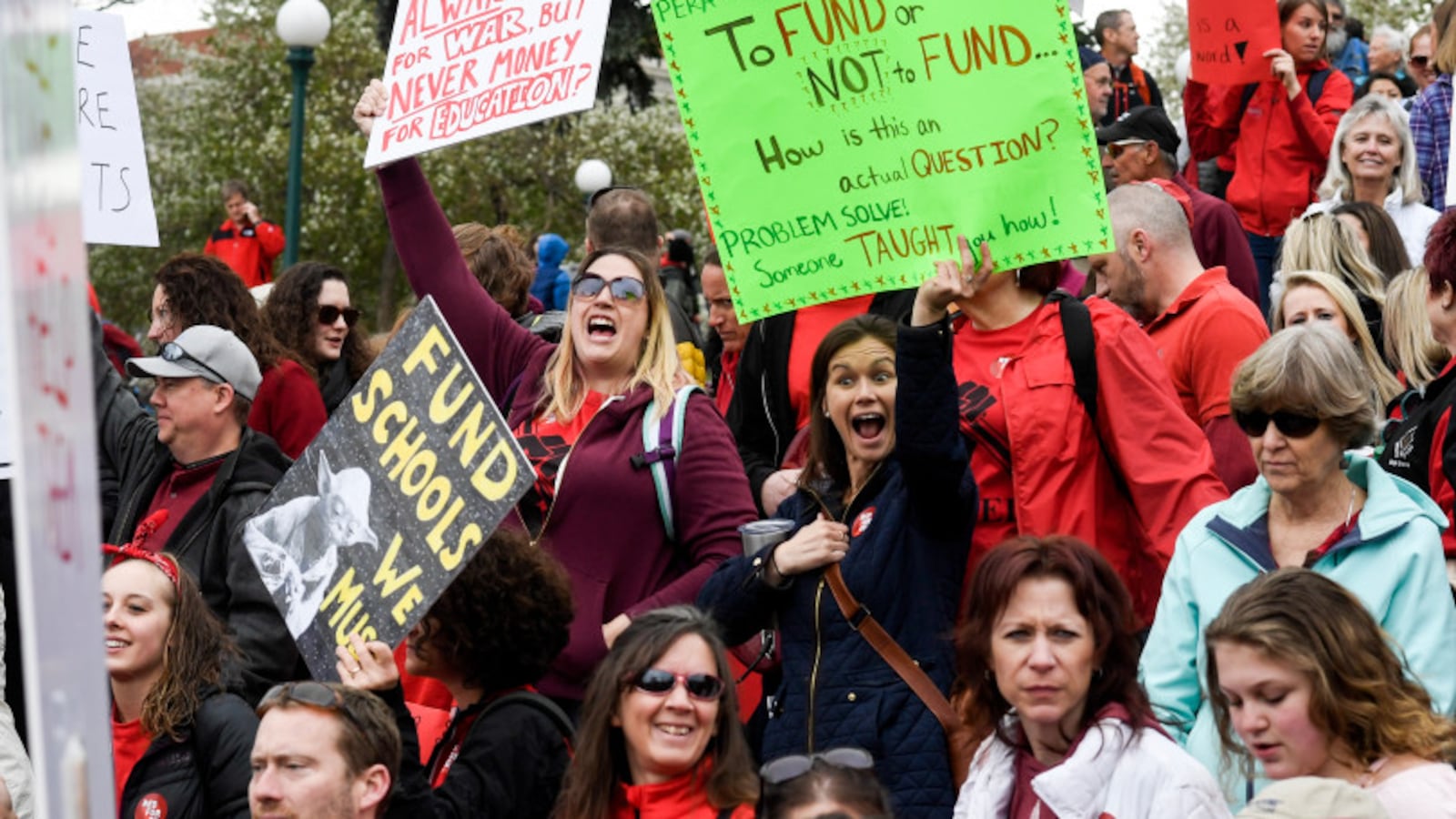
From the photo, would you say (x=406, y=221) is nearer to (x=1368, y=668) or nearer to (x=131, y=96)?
(x=131, y=96)

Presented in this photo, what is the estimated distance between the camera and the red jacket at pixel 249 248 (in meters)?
16.0

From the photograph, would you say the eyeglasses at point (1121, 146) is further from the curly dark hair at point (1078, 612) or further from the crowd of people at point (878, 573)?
the curly dark hair at point (1078, 612)

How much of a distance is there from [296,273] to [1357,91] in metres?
7.20

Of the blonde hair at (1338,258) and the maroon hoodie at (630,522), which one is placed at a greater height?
the blonde hair at (1338,258)

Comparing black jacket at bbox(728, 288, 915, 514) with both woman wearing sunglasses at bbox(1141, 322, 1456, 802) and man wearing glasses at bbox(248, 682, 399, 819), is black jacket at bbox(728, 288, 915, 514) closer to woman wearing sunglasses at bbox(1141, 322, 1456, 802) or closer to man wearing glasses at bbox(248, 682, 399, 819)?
→ woman wearing sunglasses at bbox(1141, 322, 1456, 802)

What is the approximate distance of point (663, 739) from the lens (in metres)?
5.05

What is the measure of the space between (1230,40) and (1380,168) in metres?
1.25

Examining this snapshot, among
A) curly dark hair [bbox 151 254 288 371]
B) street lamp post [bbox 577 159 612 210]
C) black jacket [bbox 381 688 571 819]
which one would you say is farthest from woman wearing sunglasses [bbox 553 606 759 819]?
street lamp post [bbox 577 159 612 210]

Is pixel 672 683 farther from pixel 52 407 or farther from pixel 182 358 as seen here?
pixel 52 407

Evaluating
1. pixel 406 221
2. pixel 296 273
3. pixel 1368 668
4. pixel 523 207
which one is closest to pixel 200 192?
pixel 523 207

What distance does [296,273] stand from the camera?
346 inches

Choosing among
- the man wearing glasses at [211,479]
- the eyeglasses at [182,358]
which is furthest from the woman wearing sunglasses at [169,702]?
the eyeglasses at [182,358]

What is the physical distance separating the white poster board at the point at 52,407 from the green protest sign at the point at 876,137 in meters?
3.27

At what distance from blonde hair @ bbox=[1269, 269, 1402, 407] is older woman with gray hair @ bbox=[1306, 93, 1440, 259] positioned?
2.26m
